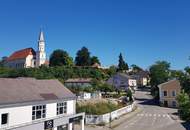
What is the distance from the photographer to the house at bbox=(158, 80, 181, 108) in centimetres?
7081

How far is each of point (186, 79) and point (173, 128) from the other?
69.5 feet

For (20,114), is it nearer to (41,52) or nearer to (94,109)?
(94,109)

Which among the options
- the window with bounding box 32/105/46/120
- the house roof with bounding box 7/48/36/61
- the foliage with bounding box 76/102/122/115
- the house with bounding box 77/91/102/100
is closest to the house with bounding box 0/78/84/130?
the window with bounding box 32/105/46/120

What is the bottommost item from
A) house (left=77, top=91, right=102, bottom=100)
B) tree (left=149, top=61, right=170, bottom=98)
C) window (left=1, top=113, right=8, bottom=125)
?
window (left=1, top=113, right=8, bottom=125)

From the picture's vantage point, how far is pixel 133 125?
4281cm

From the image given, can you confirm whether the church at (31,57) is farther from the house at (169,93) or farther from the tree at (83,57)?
the house at (169,93)

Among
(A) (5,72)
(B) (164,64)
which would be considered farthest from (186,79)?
(A) (5,72)

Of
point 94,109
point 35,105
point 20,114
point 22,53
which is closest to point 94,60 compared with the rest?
point 22,53

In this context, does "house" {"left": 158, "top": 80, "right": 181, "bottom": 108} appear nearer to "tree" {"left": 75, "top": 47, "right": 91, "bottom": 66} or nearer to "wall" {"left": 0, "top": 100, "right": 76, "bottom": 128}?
"tree" {"left": 75, "top": 47, "right": 91, "bottom": 66}

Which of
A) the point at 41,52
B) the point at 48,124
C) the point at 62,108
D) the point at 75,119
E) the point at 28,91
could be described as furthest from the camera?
the point at 41,52

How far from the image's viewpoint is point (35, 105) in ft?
94.5

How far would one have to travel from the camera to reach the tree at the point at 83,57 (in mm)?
112625

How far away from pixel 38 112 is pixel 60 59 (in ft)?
272

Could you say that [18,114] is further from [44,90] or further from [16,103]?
[44,90]
